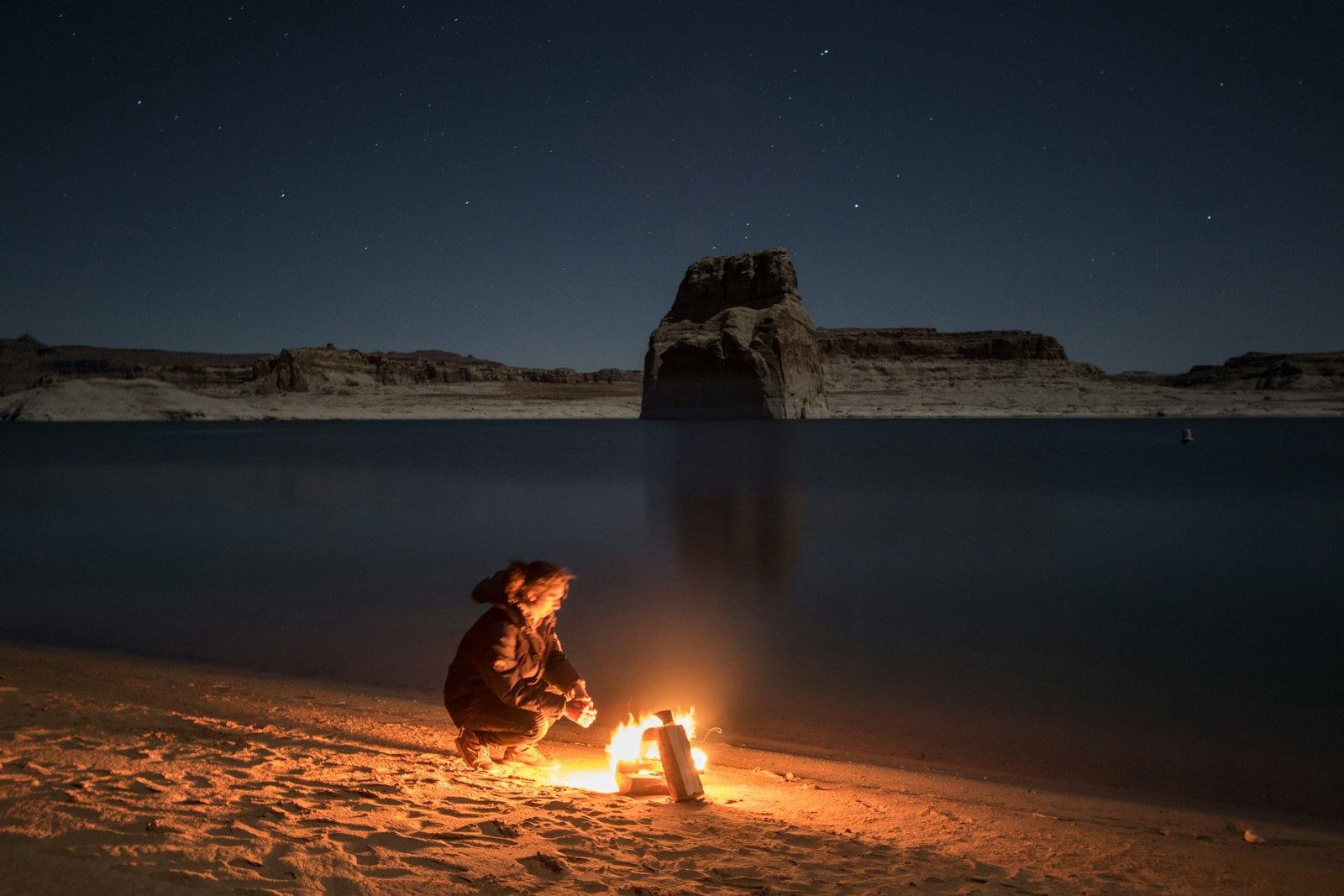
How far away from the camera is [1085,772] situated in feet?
18.4

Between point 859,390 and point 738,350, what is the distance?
58.3 meters

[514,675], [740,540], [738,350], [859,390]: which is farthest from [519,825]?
[859,390]

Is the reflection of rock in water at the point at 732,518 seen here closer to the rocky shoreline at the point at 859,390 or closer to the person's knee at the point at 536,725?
the person's knee at the point at 536,725

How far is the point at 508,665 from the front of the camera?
4.58 meters

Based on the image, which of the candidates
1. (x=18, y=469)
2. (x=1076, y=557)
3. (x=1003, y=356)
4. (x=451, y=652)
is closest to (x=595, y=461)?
(x=18, y=469)

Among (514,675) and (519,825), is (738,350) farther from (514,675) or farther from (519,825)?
(519,825)

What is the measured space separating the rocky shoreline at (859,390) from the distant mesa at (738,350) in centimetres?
2394

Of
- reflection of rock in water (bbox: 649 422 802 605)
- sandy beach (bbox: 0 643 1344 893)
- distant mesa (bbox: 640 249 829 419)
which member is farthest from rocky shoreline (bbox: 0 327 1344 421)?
sandy beach (bbox: 0 643 1344 893)

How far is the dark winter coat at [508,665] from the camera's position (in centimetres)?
456

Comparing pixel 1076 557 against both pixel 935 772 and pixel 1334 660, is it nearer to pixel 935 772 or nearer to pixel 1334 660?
pixel 1334 660

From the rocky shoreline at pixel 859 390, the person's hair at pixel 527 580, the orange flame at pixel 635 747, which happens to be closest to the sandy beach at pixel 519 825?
the orange flame at pixel 635 747

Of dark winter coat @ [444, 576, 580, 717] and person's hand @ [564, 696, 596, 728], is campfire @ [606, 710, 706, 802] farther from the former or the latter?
dark winter coat @ [444, 576, 580, 717]

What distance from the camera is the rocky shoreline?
395 feet

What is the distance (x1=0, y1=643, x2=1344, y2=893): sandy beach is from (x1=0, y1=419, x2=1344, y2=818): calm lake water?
103cm
